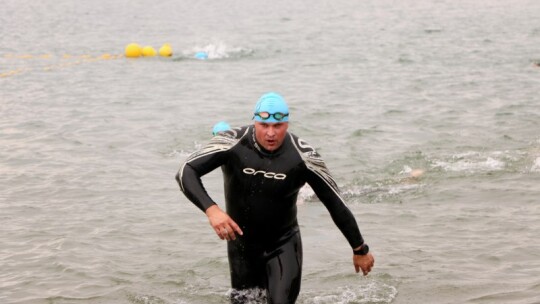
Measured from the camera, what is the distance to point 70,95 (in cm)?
2156

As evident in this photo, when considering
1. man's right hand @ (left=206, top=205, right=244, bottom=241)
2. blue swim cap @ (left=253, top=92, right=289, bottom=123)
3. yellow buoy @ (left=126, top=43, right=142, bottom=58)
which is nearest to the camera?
man's right hand @ (left=206, top=205, right=244, bottom=241)

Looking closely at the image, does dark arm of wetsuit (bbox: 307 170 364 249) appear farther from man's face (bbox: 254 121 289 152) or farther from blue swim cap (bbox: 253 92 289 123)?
blue swim cap (bbox: 253 92 289 123)

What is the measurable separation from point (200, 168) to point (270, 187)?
1.78ft

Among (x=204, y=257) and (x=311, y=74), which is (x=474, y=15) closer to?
(x=311, y=74)

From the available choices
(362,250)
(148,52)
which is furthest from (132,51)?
(362,250)

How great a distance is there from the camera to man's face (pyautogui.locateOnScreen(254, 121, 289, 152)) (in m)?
5.88

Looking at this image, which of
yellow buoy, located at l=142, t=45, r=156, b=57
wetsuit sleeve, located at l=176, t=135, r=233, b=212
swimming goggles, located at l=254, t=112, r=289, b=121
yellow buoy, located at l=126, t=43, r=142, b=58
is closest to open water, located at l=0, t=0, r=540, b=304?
yellow buoy, located at l=126, t=43, r=142, b=58

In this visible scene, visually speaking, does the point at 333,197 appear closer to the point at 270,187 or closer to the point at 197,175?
the point at 270,187

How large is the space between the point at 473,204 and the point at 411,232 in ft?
5.22

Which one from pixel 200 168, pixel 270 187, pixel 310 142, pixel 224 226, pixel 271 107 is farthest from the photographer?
pixel 310 142

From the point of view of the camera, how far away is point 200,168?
5922 mm

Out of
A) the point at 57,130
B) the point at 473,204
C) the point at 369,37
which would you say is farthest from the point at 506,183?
the point at 369,37

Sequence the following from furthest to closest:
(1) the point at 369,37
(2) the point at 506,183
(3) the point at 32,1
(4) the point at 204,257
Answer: (3) the point at 32,1
(1) the point at 369,37
(2) the point at 506,183
(4) the point at 204,257

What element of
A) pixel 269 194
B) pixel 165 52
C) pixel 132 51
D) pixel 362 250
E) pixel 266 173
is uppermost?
pixel 266 173
